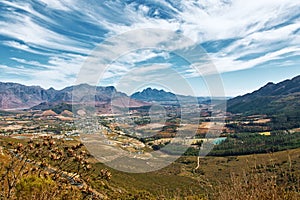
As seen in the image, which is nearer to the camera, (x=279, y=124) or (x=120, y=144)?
(x=120, y=144)

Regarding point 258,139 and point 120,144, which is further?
point 258,139

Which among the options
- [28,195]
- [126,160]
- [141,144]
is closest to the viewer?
[28,195]

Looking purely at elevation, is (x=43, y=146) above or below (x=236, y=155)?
above

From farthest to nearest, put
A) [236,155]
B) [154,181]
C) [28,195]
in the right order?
[236,155] → [154,181] → [28,195]

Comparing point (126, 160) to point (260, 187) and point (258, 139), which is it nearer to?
point (258, 139)

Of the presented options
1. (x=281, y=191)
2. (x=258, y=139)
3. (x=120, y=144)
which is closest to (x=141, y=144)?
(x=120, y=144)

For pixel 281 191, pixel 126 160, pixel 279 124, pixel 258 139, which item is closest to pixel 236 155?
pixel 258 139

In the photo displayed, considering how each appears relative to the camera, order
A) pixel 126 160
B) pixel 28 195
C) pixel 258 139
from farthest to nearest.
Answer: pixel 258 139 < pixel 126 160 < pixel 28 195

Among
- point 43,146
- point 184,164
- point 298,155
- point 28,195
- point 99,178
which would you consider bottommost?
point 184,164

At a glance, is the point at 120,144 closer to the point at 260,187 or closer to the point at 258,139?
the point at 258,139
